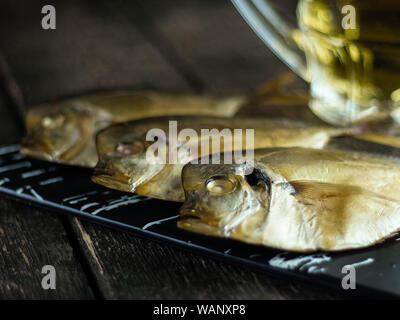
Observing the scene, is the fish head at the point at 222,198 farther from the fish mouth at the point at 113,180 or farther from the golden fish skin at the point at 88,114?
the golden fish skin at the point at 88,114

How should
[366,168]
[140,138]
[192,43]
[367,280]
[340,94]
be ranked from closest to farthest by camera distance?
1. [367,280]
2. [366,168]
3. [140,138]
4. [340,94]
5. [192,43]

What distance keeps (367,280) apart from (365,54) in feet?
1.50

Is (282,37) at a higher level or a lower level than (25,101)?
higher

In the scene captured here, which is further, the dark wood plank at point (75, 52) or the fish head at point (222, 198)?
the dark wood plank at point (75, 52)

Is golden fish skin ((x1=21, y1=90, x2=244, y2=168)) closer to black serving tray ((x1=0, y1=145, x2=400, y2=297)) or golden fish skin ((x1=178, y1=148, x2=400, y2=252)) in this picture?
black serving tray ((x1=0, y1=145, x2=400, y2=297))

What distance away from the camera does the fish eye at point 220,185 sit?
65cm

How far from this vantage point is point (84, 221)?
2.52ft

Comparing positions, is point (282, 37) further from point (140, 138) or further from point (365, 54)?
point (140, 138)

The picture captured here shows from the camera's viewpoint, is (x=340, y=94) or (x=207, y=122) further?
(x=340, y=94)

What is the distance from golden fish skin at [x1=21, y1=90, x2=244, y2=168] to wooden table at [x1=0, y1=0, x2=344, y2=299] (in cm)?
12

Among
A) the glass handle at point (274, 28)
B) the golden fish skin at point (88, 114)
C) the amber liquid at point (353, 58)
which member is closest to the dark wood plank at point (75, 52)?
the golden fish skin at point (88, 114)

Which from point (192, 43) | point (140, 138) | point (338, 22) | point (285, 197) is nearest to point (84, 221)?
point (140, 138)

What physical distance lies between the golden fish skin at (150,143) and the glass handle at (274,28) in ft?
0.76

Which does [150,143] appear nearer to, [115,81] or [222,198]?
[222,198]
